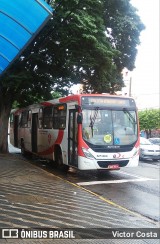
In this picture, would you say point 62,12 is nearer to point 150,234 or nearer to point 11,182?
point 11,182

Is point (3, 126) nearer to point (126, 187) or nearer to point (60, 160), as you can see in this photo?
point (60, 160)

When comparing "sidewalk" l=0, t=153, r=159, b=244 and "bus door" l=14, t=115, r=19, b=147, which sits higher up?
"bus door" l=14, t=115, r=19, b=147

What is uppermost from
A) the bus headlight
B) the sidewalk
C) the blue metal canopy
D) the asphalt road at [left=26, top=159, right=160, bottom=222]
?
the blue metal canopy

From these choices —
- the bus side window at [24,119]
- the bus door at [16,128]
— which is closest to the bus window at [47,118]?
the bus side window at [24,119]

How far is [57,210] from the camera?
7.38 metres

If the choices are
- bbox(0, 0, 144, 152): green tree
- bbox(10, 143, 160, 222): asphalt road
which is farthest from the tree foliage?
bbox(10, 143, 160, 222): asphalt road

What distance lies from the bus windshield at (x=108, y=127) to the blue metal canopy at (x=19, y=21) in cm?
386

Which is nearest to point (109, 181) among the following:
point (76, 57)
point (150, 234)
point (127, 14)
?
point (150, 234)

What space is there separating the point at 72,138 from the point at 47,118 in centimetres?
385

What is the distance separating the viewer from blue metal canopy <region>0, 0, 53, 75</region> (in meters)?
7.93

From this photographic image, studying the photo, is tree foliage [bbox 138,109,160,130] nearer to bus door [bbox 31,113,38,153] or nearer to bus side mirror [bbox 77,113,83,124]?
bus door [bbox 31,113,38,153]

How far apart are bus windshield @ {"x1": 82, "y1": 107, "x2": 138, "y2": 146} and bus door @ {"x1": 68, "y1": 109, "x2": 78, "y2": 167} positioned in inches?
22.8

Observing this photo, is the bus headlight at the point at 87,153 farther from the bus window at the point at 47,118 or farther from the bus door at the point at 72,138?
the bus window at the point at 47,118

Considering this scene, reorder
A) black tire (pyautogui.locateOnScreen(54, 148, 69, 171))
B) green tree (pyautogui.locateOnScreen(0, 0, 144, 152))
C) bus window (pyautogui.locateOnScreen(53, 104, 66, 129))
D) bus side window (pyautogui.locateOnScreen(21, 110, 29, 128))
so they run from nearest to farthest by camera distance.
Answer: bus window (pyautogui.locateOnScreen(53, 104, 66, 129))
black tire (pyautogui.locateOnScreen(54, 148, 69, 171))
green tree (pyautogui.locateOnScreen(0, 0, 144, 152))
bus side window (pyautogui.locateOnScreen(21, 110, 29, 128))
